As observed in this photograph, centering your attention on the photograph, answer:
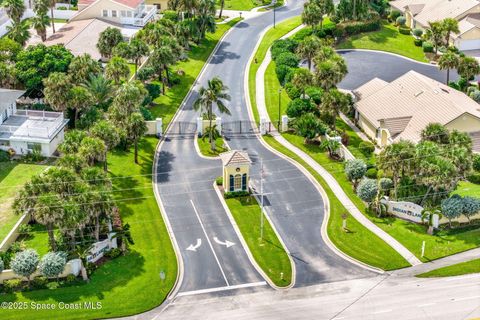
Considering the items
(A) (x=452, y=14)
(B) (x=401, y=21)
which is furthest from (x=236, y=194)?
(A) (x=452, y=14)

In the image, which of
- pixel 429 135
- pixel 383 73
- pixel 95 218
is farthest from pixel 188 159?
pixel 383 73

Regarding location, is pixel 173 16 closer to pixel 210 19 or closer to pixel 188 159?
pixel 210 19

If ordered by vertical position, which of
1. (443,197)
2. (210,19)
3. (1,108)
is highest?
(210,19)

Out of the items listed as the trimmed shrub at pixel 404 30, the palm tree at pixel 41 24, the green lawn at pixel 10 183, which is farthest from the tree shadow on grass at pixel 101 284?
the trimmed shrub at pixel 404 30

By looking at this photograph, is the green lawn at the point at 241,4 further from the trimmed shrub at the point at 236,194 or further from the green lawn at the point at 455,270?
the green lawn at the point at 455,270

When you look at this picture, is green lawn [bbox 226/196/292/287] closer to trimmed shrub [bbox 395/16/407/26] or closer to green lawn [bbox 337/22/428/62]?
green lawn [bbox 337/22/428/62]

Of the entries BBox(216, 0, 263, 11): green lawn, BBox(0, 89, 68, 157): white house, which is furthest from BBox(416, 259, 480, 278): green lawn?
BBox(216, 0, 263, 11): green lawn
